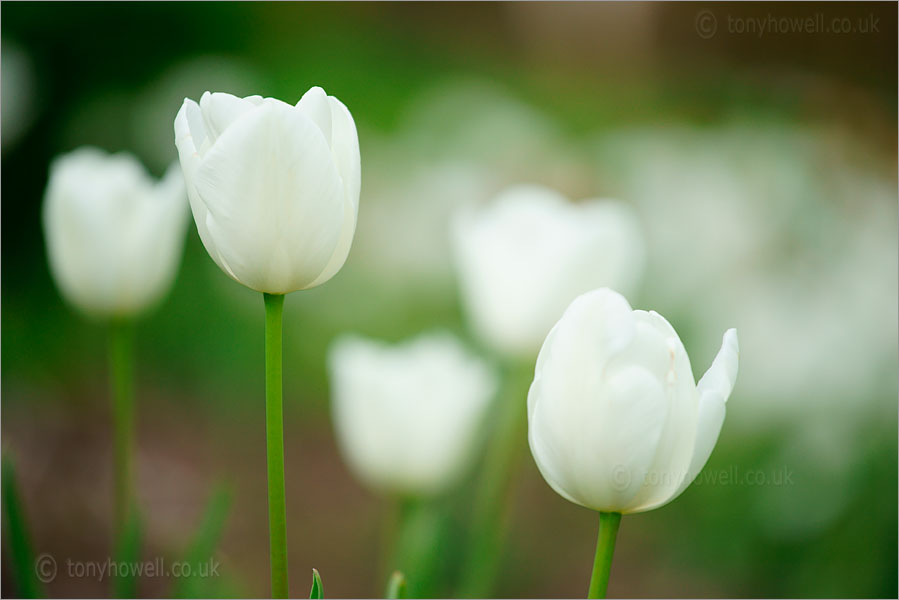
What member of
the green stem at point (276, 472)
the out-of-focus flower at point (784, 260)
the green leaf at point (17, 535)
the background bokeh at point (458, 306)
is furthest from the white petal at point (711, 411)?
the out-of-focus flower at point (784, 260)

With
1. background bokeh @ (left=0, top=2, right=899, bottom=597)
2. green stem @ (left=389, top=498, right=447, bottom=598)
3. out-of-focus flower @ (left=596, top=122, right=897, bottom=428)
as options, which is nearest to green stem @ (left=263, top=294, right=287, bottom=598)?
green stem @ (left=389, top=498, right=447, bottom=598)

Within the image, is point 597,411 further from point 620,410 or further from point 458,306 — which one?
point 458,306

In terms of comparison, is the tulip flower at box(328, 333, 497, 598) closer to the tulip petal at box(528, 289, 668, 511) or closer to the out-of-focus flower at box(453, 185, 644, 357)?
the out-of-focus flower at box(453, 185, 644, 357)

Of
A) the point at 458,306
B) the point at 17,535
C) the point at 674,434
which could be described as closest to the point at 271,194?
the point at 674,434

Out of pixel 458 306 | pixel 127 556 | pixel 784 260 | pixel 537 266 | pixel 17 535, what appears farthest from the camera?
pixel 458 306

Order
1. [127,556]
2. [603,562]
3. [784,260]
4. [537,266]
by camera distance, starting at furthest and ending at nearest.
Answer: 1. [784,260]
2. [537,266]
3. [127,556]
4. [603,562]

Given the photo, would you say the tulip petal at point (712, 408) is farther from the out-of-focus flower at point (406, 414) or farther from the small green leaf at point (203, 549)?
the out-of-focus flower at point (406, 414)
